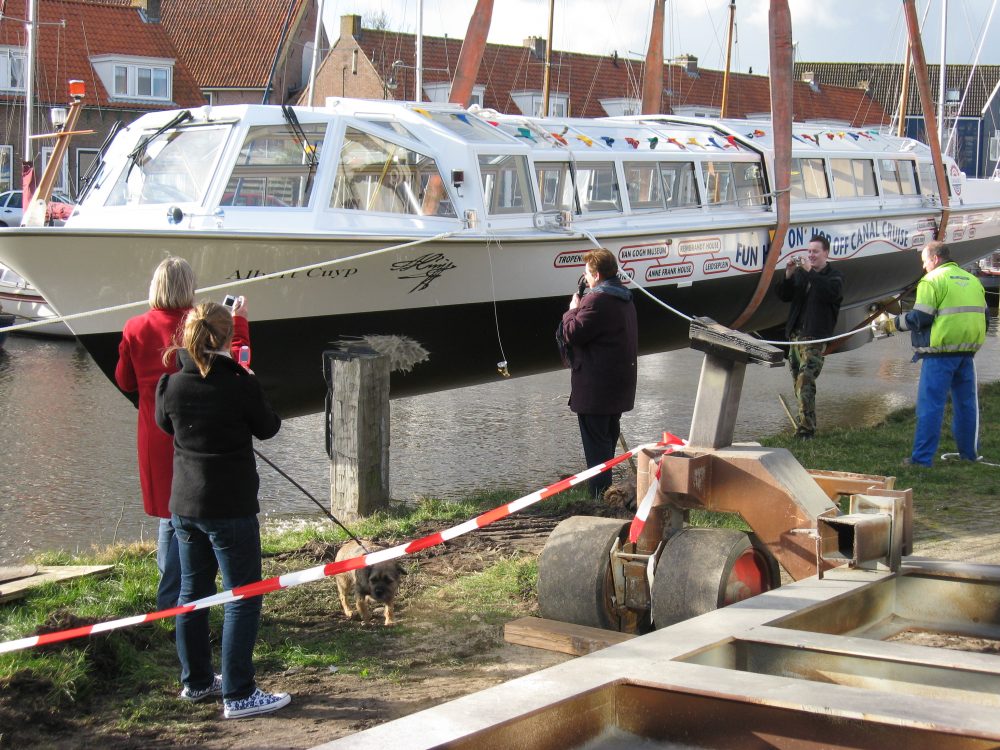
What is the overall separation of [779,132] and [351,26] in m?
40.9

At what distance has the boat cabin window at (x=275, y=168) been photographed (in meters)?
10.9

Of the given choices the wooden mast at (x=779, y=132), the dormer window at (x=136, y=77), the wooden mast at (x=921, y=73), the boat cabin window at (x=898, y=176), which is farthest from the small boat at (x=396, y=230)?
the dormer window at (x=136, y=77)

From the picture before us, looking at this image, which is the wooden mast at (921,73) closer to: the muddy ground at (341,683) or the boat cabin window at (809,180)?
the boat cabin window at (809,180)

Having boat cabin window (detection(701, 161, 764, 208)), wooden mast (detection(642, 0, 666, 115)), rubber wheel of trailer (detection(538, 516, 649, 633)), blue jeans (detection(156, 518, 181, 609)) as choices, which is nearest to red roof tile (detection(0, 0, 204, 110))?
wooden mast (detection(642, 0, 666, 115))

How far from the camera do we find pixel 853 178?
52.4 feet

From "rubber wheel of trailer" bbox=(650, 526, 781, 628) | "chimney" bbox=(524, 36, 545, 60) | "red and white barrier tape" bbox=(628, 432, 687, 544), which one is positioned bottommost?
"rubber wheel of trailer" bbox=(650, 526, 781, 628)

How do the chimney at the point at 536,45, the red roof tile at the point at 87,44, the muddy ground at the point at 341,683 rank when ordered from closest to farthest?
the muddy ground at the point at 341,683, the red roof tile at the point at 87,44, the chimney at the point at 536,45

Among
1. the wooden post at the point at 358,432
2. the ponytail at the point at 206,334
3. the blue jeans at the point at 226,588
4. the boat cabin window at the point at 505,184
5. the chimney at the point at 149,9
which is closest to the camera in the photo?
the ponytail at the point at 206,334

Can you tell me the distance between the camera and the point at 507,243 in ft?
37.3

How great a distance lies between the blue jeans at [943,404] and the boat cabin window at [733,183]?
4055mm

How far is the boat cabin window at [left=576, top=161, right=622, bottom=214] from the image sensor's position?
1230 centimetres

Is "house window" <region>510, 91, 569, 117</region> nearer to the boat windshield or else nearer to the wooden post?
the boat windshield

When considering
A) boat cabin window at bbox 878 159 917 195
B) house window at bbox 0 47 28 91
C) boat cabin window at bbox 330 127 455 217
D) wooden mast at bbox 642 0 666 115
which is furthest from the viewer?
house window at bbox 0 47 28 91

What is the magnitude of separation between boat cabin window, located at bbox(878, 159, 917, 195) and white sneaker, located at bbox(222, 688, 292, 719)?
13526 millimetres
